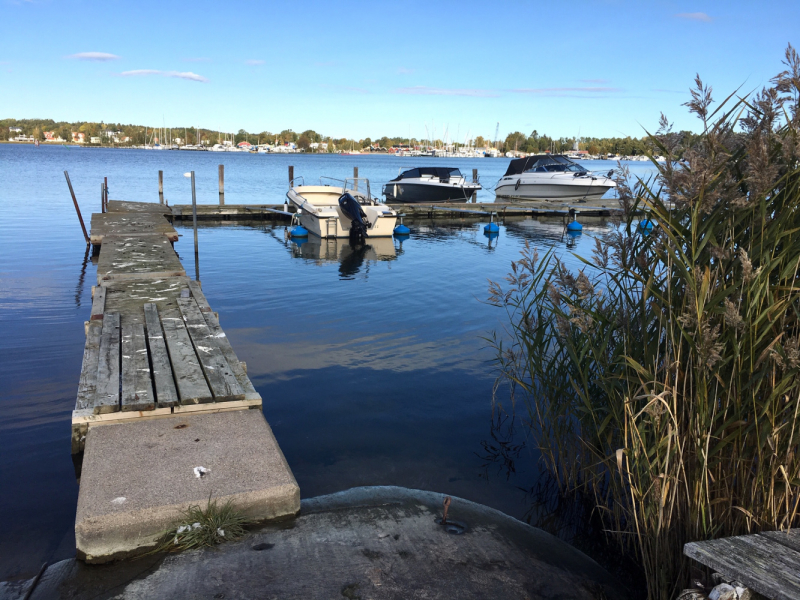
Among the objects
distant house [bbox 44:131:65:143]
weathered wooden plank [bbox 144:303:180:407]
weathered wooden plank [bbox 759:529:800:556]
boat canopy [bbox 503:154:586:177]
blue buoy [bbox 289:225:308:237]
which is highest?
distant house [bbox 44:131:65:143]

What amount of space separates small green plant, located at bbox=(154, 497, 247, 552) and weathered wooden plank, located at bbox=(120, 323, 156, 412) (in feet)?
4.45


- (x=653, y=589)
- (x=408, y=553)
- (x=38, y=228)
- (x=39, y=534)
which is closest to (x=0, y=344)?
(x=39, y=534)

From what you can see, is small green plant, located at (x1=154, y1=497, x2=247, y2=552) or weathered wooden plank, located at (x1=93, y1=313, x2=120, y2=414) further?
weathered wooden plank, located at (x1=93, y1=313, x2=120, y2=414)

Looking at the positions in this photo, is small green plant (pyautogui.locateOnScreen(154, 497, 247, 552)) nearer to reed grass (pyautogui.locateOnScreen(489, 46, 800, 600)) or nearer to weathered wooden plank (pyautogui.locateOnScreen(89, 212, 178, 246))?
reed grass (pyautogui.locateOnScreen(489, 46, 800, 600))

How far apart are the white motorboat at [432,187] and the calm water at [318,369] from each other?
13.0m

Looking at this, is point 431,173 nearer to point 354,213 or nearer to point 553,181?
point 553,181

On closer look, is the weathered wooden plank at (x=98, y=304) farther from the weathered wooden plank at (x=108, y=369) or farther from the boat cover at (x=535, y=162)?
the boat cover at (x=535, y=162)

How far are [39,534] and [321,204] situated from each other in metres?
18.0

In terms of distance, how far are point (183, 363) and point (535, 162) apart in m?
30.5

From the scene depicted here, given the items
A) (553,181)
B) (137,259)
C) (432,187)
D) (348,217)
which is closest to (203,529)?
(137,259)

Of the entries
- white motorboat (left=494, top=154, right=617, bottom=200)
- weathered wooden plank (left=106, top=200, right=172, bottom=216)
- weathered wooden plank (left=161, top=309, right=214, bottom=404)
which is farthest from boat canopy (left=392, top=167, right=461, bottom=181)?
weathered wooden plank (left=161, top=309, right=214, bottom=404)

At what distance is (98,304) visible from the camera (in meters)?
7.10

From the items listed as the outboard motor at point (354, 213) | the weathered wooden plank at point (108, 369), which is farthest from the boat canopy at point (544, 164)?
the weathered wooden plank at point (108, 369)

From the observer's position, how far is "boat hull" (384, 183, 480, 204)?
2958 cm
